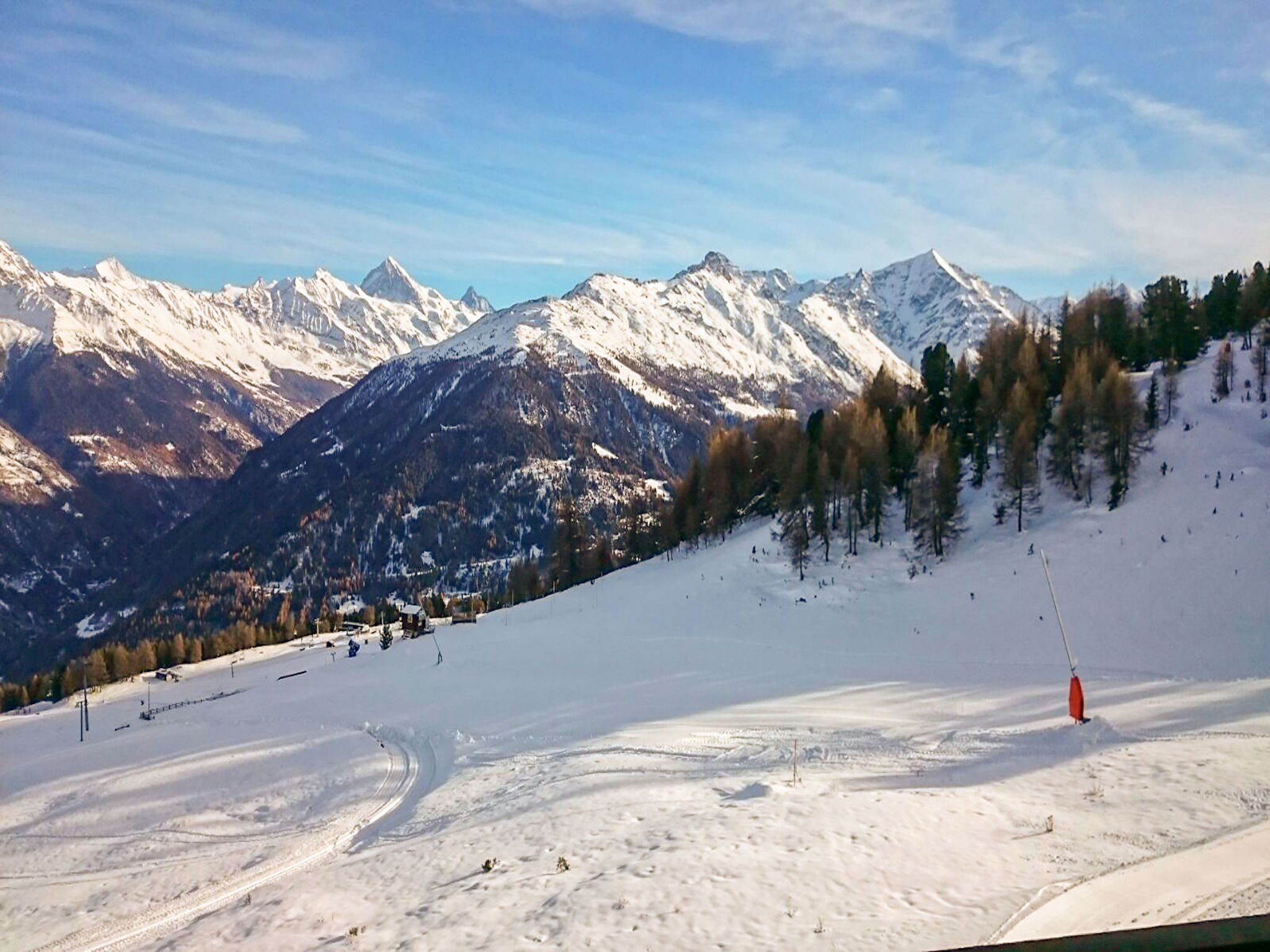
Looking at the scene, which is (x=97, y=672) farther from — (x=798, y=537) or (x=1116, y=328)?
(x=1116, y=328)

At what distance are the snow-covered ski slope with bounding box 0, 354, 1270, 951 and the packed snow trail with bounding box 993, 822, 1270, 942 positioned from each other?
0.06m

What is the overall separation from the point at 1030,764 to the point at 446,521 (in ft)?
619

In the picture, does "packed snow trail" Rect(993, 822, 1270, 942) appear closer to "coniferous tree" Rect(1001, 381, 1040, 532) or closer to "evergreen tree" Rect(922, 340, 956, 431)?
"coniferous tree" Rect(1001, 381, 1040, 532)

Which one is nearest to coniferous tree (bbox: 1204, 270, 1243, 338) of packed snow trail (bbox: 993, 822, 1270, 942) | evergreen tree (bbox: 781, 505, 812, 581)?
evergreen tree (bbox: 781, 505, 812, 581)

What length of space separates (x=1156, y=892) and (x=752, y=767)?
11133 mm

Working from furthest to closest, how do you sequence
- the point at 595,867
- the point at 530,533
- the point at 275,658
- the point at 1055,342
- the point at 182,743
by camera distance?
the point at 530,533
the point at 275,658
the point at 1055,342
the point at 182,743
the point at 595,867

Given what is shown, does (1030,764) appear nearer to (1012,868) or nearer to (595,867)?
(1012,868)

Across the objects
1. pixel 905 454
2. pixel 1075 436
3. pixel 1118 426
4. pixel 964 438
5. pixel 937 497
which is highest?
pixel 964 438

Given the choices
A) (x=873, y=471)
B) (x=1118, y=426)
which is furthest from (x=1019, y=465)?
(x=873, y=471)

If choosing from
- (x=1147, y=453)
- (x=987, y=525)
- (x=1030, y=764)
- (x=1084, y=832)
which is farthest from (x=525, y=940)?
(x=1147, y=453)

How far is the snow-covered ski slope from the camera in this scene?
1141 centimetres

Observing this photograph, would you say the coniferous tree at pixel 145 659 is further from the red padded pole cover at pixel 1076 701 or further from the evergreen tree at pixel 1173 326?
the evergreen tree at pixel 1173 326

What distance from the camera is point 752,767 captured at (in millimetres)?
20172

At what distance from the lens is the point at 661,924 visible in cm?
1088
